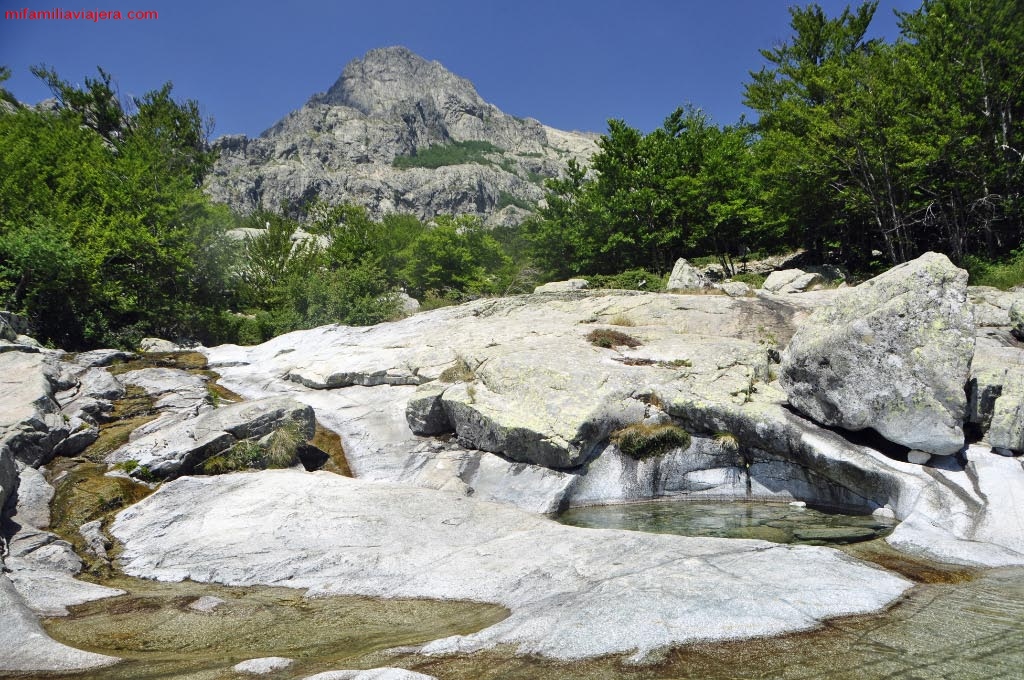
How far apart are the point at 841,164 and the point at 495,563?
3343cm

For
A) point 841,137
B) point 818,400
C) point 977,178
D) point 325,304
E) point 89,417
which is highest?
point 841,137

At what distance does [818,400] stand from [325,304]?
1281 inches

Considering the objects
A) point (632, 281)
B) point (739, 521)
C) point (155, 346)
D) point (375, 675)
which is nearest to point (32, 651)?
point (375, 675)

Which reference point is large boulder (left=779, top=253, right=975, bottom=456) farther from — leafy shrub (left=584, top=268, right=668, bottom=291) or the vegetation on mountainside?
leafy shrub (left=584, top=268, right=668, bottom=291)

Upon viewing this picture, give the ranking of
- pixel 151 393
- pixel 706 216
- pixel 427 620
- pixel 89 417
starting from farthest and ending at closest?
pixel 706 216
pixel 151 393
pixel 89 417
pixel 427 620

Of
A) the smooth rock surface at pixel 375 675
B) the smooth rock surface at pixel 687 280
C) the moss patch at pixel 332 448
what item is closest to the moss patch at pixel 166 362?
the moss patch at pixel 332 448

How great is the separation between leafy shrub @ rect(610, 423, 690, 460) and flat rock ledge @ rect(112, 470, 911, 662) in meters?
3.63

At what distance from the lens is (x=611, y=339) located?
19500mm

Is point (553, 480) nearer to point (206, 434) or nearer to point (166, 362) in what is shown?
point (206, 434)

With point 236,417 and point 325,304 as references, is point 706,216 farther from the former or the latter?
point 236,417

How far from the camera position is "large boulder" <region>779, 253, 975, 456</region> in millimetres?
12008

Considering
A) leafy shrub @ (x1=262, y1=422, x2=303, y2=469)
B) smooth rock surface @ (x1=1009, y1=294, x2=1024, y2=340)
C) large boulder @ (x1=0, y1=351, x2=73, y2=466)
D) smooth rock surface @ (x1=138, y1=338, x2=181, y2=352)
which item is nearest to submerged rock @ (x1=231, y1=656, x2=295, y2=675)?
leafy shrub @ (x1=262, y1=422, x2=303, y2=469)

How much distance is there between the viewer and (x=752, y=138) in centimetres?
4725

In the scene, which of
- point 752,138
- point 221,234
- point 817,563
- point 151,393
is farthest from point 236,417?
point 752,138
